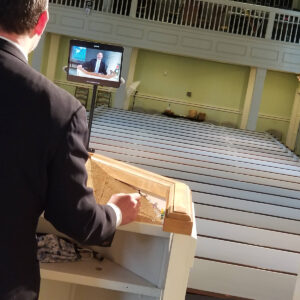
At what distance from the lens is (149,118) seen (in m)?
9.97

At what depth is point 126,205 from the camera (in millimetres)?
1339

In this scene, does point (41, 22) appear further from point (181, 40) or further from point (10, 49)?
point (181, 40)

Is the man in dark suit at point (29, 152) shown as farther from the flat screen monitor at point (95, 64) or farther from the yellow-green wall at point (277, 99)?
the yellow-green wall at point (277, 99)

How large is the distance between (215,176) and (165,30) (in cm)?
766

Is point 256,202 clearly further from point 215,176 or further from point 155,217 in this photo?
point 155,217

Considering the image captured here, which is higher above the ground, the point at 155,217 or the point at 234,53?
the point at 234,53

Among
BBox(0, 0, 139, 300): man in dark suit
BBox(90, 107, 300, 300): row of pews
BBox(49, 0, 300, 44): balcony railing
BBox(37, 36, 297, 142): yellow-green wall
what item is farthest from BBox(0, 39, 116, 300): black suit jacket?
BBox(37, 36, 297, 142): yellow-green wall

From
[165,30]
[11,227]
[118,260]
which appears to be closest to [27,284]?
[11,227]

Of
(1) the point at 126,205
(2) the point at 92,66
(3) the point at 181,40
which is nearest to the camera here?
(1) the point at 126,205

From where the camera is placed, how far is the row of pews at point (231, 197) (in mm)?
3133

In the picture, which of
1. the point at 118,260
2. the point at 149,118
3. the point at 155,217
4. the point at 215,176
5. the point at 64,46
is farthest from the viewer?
the point at 64,46

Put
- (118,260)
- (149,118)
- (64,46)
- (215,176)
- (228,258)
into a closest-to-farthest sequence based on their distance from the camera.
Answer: (118,260), (228,258), (215,176), (149,118), (64,46)

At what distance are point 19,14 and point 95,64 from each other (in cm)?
257

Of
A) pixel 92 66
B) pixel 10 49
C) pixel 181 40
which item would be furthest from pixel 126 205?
pixel 181 40
